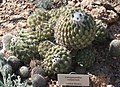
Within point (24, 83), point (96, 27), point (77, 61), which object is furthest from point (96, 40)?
point (24, 83)

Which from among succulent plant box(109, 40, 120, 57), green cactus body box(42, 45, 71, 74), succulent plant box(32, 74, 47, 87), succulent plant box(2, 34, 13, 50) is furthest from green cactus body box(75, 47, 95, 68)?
succulent plant box(2, 34, 13, 50)

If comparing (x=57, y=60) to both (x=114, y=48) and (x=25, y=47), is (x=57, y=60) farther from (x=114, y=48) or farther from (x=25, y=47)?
(x=114, y=48)

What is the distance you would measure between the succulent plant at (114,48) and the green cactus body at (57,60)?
555mm

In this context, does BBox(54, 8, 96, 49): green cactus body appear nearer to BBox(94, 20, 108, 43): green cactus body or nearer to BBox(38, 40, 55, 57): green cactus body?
BBox(38, 40, 55, 57): green cactus body

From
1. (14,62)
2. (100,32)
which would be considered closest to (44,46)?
(14,62)

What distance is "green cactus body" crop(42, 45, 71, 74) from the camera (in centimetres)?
379

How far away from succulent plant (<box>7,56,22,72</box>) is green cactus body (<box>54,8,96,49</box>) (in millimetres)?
527

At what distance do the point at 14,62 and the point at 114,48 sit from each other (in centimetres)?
110

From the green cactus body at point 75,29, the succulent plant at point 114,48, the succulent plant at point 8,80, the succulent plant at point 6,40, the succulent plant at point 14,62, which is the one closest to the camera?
the succulent plant at point 8,80

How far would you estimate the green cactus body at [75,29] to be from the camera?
12.2 feet

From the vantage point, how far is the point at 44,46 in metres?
3.95

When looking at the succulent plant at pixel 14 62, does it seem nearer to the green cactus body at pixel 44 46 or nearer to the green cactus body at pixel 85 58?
the green cactus body at pixel 44 46

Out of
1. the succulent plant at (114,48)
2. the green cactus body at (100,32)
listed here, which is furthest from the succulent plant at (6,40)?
the succulent plant at (114,48)

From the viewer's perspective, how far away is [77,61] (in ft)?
12.9
